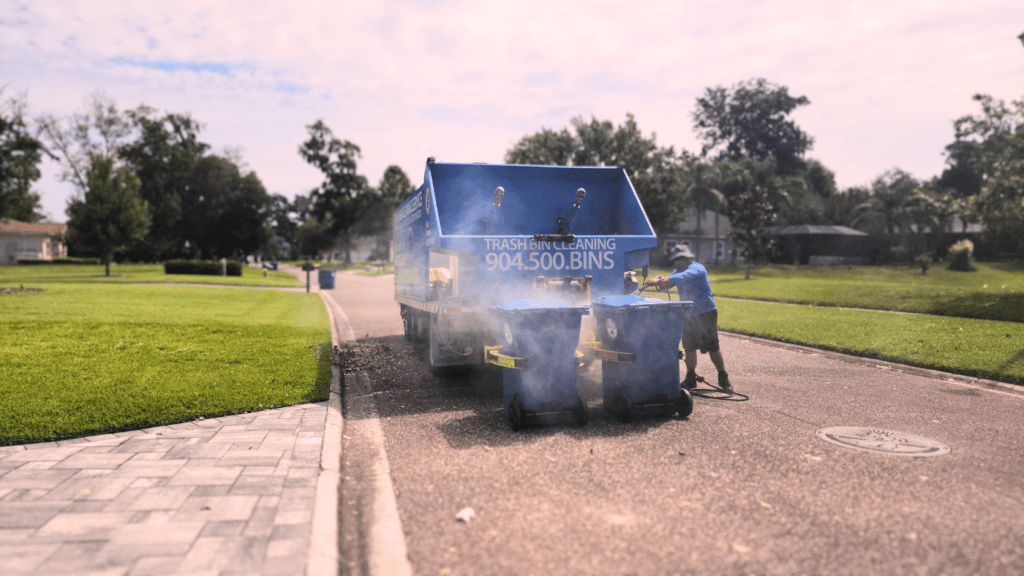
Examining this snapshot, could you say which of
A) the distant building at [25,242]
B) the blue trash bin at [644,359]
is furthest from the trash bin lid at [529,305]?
the distant building at [25,242]

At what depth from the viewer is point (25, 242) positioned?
62156mm

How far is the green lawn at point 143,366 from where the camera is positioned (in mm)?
5648

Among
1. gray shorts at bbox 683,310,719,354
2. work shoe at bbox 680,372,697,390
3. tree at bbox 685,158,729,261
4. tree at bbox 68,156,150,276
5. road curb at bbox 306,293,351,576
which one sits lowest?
road curb at bbox 306,293,351,576

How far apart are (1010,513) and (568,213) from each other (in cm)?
550

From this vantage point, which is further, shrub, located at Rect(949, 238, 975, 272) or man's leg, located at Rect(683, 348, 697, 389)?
shrub, located at Rect(949, 238, 975, 272)

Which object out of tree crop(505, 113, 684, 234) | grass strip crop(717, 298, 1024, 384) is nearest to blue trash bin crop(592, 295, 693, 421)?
grass strip crop(717, 298, 1024, 384)

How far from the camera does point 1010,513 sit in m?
3.67

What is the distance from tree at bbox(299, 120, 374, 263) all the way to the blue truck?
61087mm

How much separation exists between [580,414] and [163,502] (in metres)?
3.31

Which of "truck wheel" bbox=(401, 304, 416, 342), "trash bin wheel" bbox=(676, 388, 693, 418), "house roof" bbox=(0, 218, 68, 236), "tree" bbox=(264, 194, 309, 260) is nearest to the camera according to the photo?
"trash bin wheel" bbox=(676, 388, 693, 418)

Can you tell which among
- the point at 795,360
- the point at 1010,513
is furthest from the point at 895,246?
the point at 1010,513

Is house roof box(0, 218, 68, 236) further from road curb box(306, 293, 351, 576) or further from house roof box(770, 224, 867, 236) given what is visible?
road curb box(306, 293, 351, 576)

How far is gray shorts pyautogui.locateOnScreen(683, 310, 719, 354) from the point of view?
713 centimetres

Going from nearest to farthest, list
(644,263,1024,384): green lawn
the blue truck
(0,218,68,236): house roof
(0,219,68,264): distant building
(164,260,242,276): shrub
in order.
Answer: the blue truck < (644,263,1024,384): green lawn < (164,260,242,276): shrub < (0,218,68,236): house roof < (0,219,68,264): distant building
